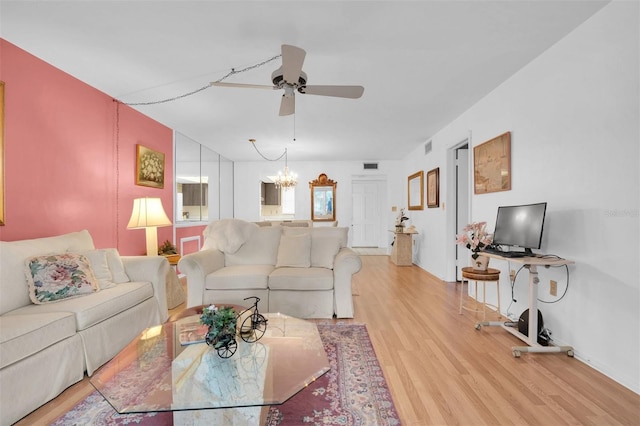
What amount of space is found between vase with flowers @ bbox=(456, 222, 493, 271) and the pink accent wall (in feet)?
12.7

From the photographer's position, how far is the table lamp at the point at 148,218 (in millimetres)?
3432

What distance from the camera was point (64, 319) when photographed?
187 centimetres

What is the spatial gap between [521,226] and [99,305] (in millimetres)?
3401

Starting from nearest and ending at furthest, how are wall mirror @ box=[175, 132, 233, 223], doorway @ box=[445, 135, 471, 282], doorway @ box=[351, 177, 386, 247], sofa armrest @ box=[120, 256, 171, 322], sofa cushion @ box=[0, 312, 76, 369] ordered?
sofa cushion @ box=[0, 312, 76, 369] < sofa armrest @ box=[120, 256, 171, 322] < doorway @ box=[445, 135, 471, 282] < wall mirror @ box=[175, 132, 233, 223] < doorway @ box=[351, 177, 386, 247]

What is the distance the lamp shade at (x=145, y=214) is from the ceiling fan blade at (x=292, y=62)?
2298 millimetres

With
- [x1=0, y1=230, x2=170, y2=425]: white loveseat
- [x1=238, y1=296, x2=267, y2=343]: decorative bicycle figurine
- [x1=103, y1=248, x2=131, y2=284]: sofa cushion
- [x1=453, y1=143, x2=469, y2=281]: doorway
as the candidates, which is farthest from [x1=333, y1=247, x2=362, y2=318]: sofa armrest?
[x1=453, y1=143, x2=469, y2=281]: doorway

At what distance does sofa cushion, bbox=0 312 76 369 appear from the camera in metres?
1.56

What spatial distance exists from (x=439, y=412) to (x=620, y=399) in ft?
3.68

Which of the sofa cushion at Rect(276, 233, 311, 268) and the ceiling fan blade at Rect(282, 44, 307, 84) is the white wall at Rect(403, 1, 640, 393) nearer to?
the ceiling fan blade at Rect(282, 44, 307, 84)

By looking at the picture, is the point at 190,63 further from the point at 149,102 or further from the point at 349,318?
the point at 349,318

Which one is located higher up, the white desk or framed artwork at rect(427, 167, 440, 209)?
framed artwork at rect(427, 167, 440, 209)

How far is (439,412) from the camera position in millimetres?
1662

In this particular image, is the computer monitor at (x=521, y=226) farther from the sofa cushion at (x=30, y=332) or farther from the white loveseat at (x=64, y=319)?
the sofa cushion at (x=30, y=332)

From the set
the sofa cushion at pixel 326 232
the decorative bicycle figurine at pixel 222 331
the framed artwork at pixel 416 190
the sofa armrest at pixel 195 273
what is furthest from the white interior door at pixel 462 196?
the decorative bicycle figurine at pixel 222 331
